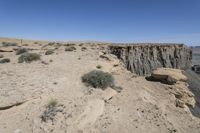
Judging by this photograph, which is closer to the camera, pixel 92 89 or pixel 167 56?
pixel 92 89

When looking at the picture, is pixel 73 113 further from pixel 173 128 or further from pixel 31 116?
pixel 173 128

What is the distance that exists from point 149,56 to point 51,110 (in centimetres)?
3615

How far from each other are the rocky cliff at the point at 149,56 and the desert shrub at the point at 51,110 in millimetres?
26931

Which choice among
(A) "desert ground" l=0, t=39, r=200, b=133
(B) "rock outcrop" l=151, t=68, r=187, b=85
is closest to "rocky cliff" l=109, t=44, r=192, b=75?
(B) "rock outcrop" l=151, t=68, r=187, b=85

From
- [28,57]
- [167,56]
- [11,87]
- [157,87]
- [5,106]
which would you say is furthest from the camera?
[167,56]

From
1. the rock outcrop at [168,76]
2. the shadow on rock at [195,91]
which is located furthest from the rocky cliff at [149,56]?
the rock outcrop at [168,76]

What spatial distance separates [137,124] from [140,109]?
1.79 m

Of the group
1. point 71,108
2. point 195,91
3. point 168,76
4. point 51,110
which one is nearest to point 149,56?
point 195,91

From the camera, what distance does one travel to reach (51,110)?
371 inches

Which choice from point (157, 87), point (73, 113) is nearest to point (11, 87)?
point (73, 113)

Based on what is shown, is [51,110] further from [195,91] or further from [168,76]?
[195,91]

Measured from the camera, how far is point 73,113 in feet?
32.0

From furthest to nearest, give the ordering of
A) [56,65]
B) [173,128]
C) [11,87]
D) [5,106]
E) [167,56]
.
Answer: [167,56] < [56,65] < [173,128] < [11,87] < [5,106]

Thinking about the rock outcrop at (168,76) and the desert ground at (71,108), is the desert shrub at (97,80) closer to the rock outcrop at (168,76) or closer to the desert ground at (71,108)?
the desert ground at (71,108)
